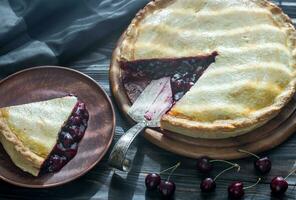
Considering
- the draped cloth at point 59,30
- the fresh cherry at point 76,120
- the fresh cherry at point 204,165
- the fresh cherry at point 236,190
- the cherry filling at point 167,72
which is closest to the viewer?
the fresh cherry at point 236,190

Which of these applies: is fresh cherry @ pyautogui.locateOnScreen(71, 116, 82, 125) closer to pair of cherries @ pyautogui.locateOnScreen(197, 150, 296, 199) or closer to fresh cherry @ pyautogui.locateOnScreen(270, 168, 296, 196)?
pair of cherries @ pyautogui.locateOnScreen(197, 150, 296, 199)

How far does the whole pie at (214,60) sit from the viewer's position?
2652mm

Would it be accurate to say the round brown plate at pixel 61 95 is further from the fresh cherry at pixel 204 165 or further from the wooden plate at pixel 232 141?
the fresh cherry at pixel 204 165

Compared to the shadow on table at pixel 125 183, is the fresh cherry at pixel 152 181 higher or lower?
Answer: higher

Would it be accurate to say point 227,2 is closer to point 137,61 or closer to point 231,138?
point 137,61

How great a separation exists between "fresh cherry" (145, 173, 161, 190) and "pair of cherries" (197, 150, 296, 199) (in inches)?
7.7

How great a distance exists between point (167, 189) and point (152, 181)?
0.26ft

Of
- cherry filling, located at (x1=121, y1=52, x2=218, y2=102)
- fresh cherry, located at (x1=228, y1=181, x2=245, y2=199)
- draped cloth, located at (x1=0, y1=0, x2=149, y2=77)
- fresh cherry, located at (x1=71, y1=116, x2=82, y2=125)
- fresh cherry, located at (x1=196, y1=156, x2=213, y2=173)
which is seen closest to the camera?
fresh cherry, located at (x1=228, y1=181, x2=245, y2=199)

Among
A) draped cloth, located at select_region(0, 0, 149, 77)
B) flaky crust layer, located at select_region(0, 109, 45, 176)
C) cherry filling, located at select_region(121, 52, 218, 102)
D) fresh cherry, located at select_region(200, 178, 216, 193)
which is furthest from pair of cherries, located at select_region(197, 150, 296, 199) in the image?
draped cloth, located at select_region(0, 0, 149, 77)

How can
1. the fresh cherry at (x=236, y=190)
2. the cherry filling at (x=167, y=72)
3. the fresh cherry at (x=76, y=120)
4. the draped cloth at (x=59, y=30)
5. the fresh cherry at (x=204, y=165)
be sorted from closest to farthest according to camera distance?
the fresh cherry at (x=236, y=190), the fresh cherry at (x=204, y=165), the fresh cherry at (x=76, y=120), the cherry filling at (x=167, y=72), the draped cloth at (x=59, y=30)

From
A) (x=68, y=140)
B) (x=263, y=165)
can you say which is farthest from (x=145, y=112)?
(x=263, y=165)

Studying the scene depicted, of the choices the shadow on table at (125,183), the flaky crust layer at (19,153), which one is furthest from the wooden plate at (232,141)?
the flaky crust layer at (19,153)

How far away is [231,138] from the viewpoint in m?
2.67

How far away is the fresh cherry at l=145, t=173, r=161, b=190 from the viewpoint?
2.54m
